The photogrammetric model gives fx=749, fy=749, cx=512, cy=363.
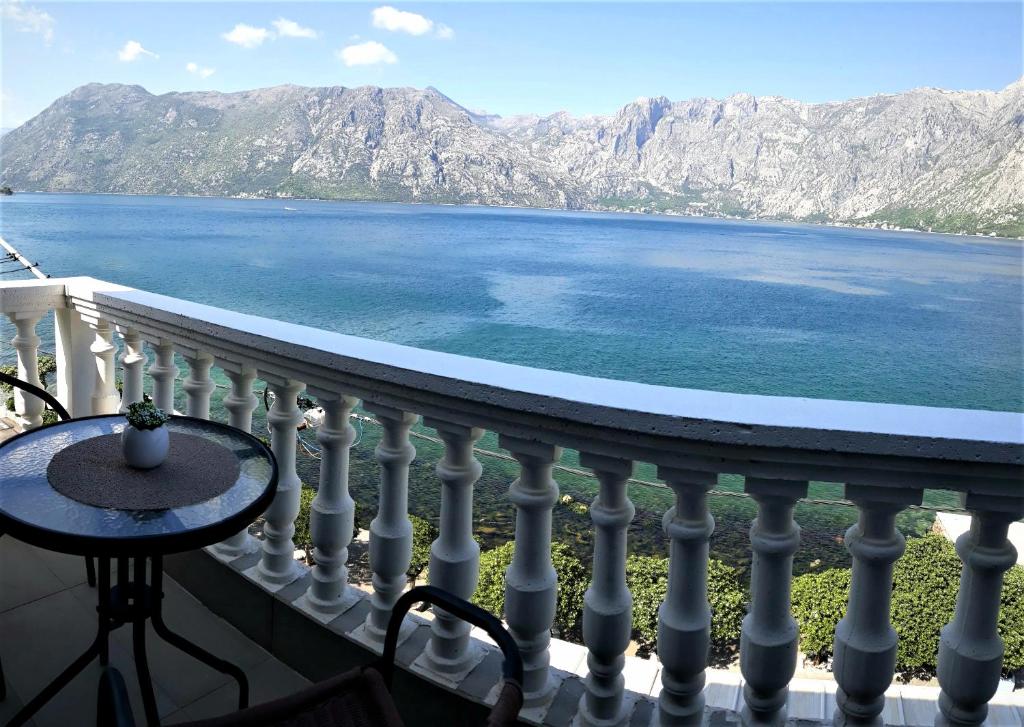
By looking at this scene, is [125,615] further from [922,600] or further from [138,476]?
[922,600]

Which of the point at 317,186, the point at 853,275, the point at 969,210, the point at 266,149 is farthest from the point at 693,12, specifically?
A: the point at 266,149

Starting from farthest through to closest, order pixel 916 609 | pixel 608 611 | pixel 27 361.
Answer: pixel 916 609, pixel 27 361, pixel 608 611

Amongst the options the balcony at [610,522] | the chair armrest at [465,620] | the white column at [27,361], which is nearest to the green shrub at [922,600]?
the balcony at [610,522]

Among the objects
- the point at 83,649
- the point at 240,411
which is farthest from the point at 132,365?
the point at 83,649

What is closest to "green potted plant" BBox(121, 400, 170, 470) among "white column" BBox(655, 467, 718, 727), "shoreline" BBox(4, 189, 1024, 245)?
"white column" BBox(655, 467, 718, 727)

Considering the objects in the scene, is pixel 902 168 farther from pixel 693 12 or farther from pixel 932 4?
pixel 693 12

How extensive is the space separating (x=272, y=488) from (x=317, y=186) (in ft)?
539

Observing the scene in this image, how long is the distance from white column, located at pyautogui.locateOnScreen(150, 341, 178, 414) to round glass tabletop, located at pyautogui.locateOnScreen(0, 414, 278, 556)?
0.66 metres

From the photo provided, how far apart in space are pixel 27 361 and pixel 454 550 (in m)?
2.89

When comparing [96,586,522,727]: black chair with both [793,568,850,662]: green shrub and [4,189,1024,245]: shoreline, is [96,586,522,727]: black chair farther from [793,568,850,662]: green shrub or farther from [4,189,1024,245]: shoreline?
[4,189,1024,245]: shoreline

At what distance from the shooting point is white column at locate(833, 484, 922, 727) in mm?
1351

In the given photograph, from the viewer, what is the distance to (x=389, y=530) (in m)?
2.00

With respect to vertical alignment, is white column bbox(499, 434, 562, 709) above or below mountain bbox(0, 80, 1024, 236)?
below

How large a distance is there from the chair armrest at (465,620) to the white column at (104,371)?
2.35m
